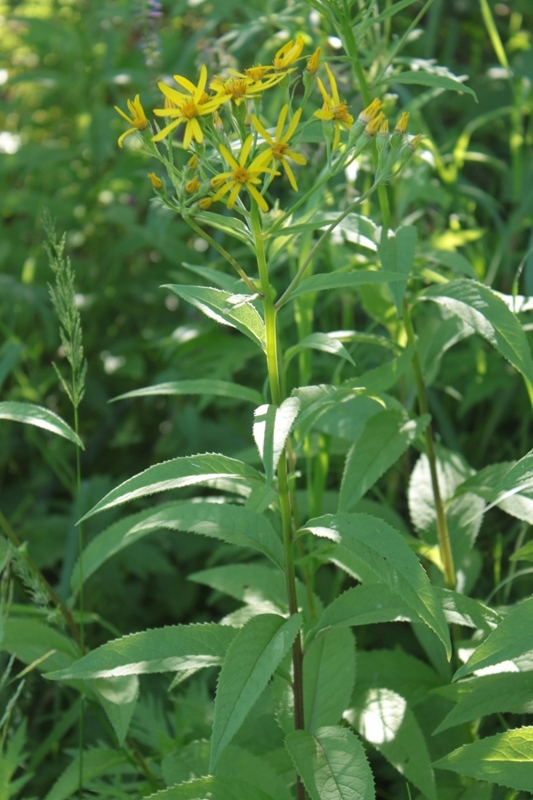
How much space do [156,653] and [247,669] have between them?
0.50 ft

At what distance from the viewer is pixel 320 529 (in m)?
1.07

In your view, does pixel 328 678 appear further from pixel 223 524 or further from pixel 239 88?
pixel 239 88

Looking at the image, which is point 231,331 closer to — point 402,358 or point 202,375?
point 202,375

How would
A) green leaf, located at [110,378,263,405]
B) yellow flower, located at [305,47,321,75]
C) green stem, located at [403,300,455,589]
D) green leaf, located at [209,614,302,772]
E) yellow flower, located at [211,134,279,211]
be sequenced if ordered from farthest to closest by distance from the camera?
green stem, located at [403,300,455,589]
green leaf, located at [110,378,263,405]
yellow flower, located at [305,47,321,75]
yellow flower, located at [211,134,279,211]
green leaf, located at [209,614,302,772]

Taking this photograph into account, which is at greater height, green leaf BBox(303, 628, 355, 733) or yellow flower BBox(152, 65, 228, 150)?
yellow flower BBox(152, 65, 228, 150)

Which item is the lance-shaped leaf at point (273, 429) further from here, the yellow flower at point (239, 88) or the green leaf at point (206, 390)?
the yellow flower at point (239, 88)

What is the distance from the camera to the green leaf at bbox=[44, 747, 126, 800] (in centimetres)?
131

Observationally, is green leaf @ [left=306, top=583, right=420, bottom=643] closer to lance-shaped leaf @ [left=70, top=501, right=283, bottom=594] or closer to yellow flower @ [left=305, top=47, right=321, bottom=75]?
lance-shaped leaf @ [left=70, top=501, right=283, bottom=594]

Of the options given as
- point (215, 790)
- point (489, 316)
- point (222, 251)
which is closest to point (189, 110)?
point (222, 251)

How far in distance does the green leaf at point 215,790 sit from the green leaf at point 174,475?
354mm

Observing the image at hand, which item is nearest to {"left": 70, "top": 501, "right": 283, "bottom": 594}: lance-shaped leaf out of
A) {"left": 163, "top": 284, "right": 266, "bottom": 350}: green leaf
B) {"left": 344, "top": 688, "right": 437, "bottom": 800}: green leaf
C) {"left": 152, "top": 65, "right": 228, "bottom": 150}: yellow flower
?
{"left": 163, "top": 284, "right": 266, "bottom": 350}: green leaf

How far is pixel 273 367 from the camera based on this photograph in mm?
1141

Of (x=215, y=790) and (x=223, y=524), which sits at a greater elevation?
(x=223, y=524)

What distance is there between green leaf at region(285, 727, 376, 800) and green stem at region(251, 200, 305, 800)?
0.24 feet
